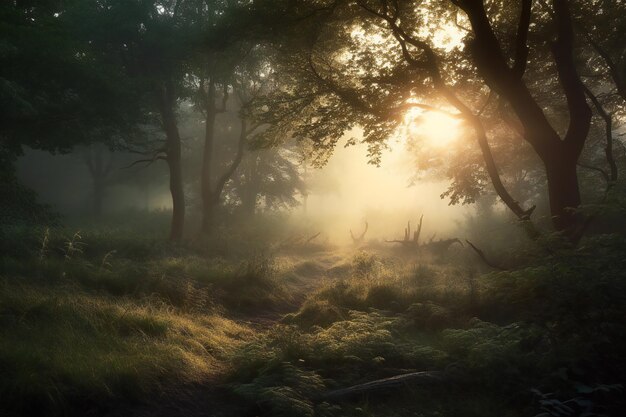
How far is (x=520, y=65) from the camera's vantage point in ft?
32.0

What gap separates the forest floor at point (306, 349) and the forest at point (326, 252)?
0.12 ft

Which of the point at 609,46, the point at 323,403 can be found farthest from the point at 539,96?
the point at 323,403

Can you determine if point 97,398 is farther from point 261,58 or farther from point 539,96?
point 261,58

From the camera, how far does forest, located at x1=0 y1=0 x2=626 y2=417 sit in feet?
18.2

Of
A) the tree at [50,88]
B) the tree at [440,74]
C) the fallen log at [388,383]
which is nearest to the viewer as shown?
the fallen log at [388,383]

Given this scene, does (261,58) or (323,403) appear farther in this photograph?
(261,58)

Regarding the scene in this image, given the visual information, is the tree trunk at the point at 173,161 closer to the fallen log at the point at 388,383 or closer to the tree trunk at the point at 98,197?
the fallen log at the point at 388,383

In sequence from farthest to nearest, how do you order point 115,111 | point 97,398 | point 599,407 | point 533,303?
point 115,111 < point 533,303 < point 97,398 < point 599,407

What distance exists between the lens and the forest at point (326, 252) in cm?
556

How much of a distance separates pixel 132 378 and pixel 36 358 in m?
1.13

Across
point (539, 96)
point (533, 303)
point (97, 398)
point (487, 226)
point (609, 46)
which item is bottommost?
point (97, 398)

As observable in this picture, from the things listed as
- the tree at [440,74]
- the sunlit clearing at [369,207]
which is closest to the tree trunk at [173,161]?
the sunlit clearing at [369,207]

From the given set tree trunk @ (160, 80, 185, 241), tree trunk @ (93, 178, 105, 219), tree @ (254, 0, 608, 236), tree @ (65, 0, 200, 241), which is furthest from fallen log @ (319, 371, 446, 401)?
tree trunk @ (93, 178, 105, 219)

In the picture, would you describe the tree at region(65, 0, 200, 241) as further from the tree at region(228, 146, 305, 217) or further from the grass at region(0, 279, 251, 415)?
the grass at region(0, 279, 251, 415)
